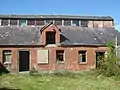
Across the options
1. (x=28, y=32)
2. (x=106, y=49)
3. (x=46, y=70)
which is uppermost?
(x=28, y=32)

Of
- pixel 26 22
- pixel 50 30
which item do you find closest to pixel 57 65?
pixel 50 30

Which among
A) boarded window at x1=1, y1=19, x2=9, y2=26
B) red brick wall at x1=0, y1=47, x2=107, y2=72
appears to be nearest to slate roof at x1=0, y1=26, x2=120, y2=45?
red brick wall at x1=0, y1=47, x2=107, y2=72

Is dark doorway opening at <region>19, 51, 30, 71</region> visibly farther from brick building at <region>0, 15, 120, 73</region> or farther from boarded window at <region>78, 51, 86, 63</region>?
boarded window at <region>78, 51, 86, 63</region>

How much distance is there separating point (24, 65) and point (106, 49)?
10.6 metres

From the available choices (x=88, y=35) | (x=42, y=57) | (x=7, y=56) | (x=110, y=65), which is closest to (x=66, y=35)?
(x=88, y=35)

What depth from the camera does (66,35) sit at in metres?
34.2

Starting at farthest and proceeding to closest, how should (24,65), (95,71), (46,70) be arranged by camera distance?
(24,65) < (46,70) < (95,71)

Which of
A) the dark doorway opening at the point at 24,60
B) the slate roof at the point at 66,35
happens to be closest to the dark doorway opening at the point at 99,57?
the slate roof at the point at 66,35

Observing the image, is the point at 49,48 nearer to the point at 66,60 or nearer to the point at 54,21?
the point at 66,60

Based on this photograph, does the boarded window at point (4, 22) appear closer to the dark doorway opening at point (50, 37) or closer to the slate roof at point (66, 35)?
the slate roof at point (66, 35)

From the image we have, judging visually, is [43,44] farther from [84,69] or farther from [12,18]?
[12,18]

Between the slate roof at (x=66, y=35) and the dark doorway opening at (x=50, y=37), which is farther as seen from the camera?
the dark doorway opening at (x=50, y=37)

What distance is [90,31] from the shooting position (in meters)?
36.2

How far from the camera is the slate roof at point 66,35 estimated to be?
3225 cm
